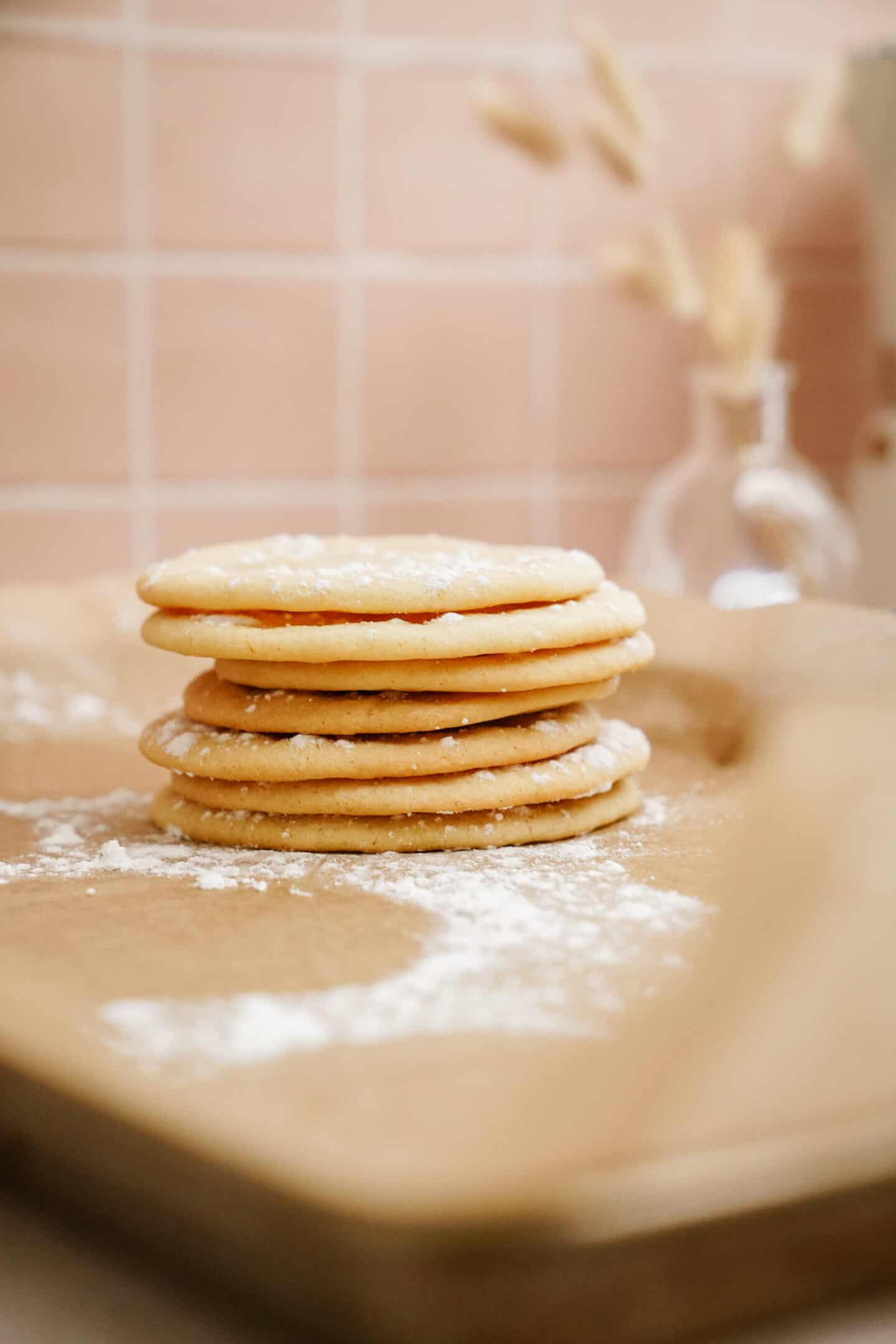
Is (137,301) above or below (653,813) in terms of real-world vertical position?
above

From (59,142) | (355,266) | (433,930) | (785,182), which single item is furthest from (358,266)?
(433,930)

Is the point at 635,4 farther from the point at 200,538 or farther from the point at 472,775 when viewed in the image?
the point at 472,775

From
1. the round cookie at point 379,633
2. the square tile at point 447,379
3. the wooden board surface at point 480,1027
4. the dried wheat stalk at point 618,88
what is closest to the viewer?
the wooden board surface at point 480,1027

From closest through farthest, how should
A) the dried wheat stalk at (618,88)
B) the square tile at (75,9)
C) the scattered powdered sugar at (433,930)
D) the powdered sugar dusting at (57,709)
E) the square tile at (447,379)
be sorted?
the scattered powdered sugar at (433,930) < the powdered sugar dusting at (57,709) < the dried wheat stalk at (618,88) < the square tile at (75,9) < the square tile at (447,379)

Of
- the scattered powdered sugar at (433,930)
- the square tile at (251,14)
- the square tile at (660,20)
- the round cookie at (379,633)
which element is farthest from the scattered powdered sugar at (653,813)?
the square tile at (660,20)

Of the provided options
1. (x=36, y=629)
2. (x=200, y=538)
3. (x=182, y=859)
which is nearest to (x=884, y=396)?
(x=200, y=538)

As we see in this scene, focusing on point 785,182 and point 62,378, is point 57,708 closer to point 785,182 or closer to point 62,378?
point 62,378

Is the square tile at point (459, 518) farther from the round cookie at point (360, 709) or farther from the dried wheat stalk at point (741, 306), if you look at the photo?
the round cookie at point (360, 709)

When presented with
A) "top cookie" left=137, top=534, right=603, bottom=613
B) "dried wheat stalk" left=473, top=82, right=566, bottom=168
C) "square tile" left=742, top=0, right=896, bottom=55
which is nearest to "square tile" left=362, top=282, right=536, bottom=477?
"dried wheat stalk" left=473, top=82, right=566, bottom=168
